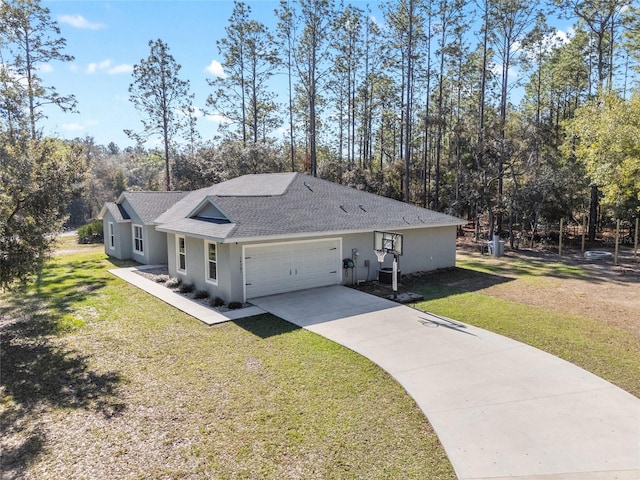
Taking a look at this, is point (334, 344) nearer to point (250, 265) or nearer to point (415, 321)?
point (415, 321)

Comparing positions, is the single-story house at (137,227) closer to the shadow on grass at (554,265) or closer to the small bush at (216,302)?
the small bush at (216,302)

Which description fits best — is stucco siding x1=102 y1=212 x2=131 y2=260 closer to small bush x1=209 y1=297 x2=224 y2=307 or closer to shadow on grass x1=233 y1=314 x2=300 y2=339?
small bush x1=209 y1=297 x2=224 y2=307

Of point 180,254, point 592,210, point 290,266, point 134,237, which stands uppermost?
point 592,210

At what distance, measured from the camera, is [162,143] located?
3384 cm

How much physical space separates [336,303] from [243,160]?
64.8ft

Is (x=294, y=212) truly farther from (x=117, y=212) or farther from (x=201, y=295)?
(x=117, y=212)

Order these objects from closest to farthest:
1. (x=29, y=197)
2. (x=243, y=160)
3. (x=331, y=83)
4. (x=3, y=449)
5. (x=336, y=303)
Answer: (x=3, y=449), (x=29, y=197), (x=336, y=303), (x=243, y=160), (x=331, y=83)

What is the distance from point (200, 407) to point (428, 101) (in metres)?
29.2

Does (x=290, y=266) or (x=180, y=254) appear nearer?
(x=290, y=266)

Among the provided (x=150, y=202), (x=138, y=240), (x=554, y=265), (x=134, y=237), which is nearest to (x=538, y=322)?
(x=554, y=265)

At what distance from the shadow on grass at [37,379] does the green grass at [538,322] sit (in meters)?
8.32

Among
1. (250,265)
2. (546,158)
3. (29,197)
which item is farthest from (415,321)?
(546,158)

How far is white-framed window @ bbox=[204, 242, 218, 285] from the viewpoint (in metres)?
12.7

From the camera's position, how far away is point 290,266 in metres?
13.2
